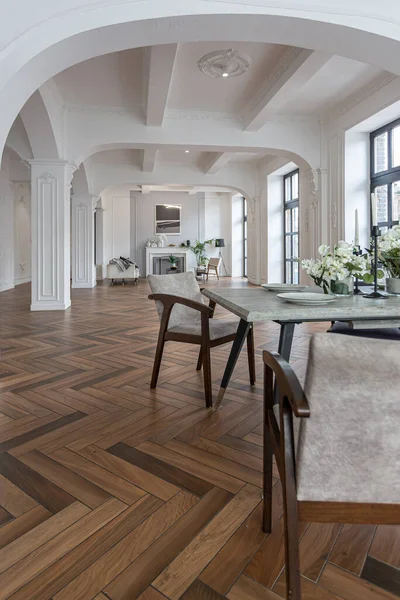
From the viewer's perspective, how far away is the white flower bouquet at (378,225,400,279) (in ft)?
6.38

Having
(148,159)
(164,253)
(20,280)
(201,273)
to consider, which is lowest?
(20,280)

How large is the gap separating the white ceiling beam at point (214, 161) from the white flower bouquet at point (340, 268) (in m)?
6.52

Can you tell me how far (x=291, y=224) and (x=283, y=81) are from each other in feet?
15.1

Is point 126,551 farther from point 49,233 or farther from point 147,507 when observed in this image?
point 49,233

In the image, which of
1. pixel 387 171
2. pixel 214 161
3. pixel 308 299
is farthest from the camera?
pixel 214 161

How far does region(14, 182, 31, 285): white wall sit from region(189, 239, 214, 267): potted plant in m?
5.22

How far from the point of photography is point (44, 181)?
18.6 feet

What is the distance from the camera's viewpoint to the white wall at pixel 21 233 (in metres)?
10.4

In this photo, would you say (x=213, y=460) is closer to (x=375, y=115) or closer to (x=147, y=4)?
(x=147, y=4)

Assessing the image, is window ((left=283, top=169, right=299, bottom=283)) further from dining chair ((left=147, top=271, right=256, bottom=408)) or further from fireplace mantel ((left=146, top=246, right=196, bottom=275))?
dining chair ((left=147, top=271, right=256, bottom=408))

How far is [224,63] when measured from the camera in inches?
176

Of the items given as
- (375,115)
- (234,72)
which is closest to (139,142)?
(234,72)

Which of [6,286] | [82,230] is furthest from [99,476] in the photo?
[6,286]

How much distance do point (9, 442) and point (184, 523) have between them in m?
0.94
